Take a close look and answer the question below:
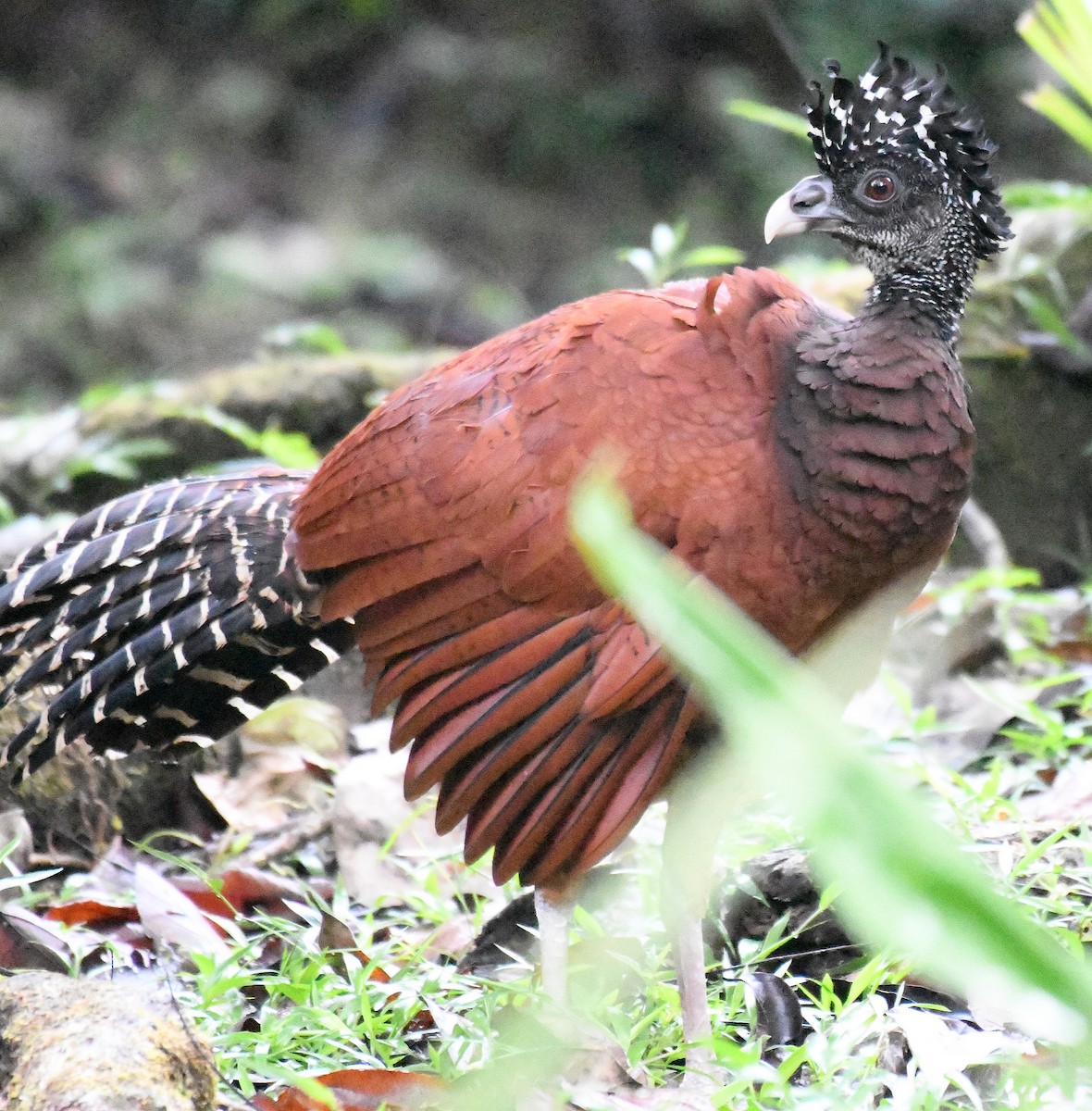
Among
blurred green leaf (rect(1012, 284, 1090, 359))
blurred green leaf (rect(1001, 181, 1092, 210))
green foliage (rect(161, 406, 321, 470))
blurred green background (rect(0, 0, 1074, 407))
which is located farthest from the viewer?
blurred green background (rect(0, 0, 1074, 407))

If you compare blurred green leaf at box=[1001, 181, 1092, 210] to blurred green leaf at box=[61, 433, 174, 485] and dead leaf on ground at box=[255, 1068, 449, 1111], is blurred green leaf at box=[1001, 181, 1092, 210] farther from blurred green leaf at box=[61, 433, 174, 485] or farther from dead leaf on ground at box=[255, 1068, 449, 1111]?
dead leaf on ground at box=[255, 1068, 449, 1111]

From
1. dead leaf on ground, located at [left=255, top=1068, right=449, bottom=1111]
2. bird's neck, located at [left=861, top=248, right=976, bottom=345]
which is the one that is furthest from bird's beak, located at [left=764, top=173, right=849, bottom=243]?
dead leaf on ground, located at [left=255, top=1068, right=449, bottom=1111]

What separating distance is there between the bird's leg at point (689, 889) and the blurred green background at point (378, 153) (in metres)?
6.06

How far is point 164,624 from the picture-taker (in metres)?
3.20

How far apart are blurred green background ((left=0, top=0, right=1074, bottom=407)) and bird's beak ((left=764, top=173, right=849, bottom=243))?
572 centimetres

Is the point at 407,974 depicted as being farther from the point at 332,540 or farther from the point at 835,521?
the point at 835,521

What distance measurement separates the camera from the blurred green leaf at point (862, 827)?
1113 millimetres

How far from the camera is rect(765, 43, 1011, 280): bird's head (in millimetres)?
3047

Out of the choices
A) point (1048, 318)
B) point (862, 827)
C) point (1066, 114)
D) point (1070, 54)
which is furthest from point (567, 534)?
point (1048, 318)

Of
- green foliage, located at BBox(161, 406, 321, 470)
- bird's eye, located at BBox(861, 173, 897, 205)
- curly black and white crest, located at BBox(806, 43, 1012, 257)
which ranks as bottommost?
green foliage, located at BBox(161, 406, 321, 470)

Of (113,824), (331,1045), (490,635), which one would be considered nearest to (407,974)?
(331,1045)

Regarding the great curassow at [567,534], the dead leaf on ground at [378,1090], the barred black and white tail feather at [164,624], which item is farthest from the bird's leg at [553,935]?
the barred black and white tail feather at [164,624]

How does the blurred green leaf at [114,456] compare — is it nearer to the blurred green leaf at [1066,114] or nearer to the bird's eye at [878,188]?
the bird's eye at [878,188]

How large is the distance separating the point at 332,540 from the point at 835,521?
103cm
